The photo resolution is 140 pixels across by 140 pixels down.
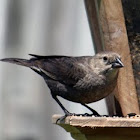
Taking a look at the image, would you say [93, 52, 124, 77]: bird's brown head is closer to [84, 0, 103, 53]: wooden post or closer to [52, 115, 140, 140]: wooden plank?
[84, 0, 103, 53]: wooden post

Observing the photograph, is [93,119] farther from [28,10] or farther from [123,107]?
[28,10]

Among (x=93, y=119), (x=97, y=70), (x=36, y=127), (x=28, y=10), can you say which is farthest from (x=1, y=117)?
(x=93, y=119)

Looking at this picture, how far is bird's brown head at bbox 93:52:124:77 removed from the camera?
407 centimetres

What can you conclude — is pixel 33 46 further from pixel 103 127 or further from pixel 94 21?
pixel 103 127

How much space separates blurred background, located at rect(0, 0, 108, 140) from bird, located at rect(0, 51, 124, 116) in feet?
4.99

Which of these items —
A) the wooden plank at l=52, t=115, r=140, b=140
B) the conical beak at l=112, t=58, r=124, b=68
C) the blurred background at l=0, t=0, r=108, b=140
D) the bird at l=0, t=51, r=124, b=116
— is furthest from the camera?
the blurred background at l=0, t=0, r=108, b=140

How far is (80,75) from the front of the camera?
429 cm

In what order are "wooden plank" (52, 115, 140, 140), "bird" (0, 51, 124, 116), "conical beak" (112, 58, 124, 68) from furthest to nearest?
"bird" (0, 51, 124, 116)
"conical beak" (112, 58, 124, 68)
"wooden plank" (52, 115, 140, 140)

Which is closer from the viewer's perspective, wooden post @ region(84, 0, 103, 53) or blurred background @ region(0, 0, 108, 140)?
wooden post @ region(84, 0, 103, 53)

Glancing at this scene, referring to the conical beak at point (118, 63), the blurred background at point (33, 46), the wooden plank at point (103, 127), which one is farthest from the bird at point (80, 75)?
the blurred background at point (33, 46)

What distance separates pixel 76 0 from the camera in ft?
20.3

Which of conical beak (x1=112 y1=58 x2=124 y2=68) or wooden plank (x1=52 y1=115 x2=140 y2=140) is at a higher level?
conical beak (x1=112 y1=58 x2=124 y2=68)

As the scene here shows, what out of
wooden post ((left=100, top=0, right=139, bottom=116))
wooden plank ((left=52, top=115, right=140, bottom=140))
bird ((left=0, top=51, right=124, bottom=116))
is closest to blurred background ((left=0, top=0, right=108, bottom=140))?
bird ((left=0, top=51, right=124, bottom=116))

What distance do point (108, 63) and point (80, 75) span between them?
6.6 inches
